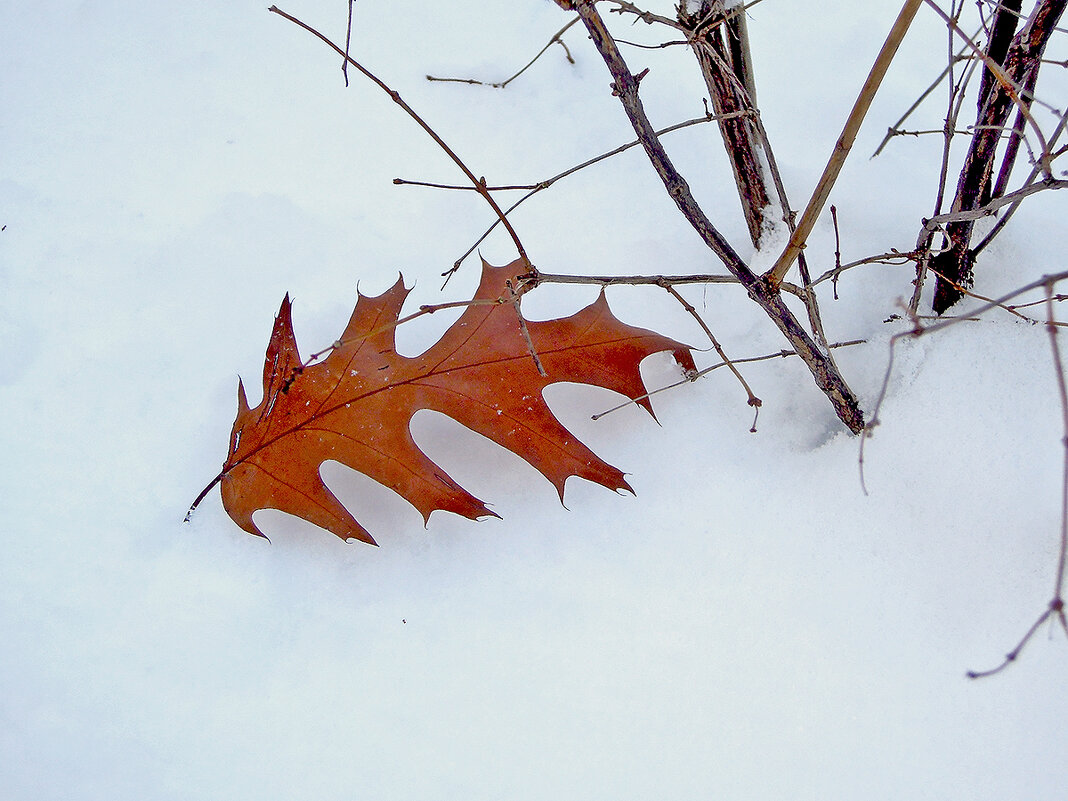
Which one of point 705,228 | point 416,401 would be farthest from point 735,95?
point 416,401

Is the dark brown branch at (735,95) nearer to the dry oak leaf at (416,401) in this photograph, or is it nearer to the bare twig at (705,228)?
the bare twig at (705,228)

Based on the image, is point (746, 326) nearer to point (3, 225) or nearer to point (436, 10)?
point (436, 10)

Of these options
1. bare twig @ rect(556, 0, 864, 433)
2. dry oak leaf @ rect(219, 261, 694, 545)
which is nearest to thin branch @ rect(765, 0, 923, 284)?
bare twig @ rect(556, 0, 864, 433)

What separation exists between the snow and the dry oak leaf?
0.16ft

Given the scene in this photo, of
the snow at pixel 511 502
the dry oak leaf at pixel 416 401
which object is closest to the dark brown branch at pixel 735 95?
the snow at pixel 511 502

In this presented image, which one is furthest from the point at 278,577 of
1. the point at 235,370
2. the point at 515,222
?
the point at 515,222

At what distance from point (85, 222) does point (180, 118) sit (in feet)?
0.54

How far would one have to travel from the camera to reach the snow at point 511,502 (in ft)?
2.40

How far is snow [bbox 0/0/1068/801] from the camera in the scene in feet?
2.40

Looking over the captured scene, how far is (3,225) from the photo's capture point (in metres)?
0.96

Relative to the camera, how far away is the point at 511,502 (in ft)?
2.69

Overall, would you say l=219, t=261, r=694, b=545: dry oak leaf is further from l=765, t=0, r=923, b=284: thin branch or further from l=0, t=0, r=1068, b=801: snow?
l=765, t=0, r=923, b=284: thin branch

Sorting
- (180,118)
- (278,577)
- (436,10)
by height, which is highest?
(436,10)

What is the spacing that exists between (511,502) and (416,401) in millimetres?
135
